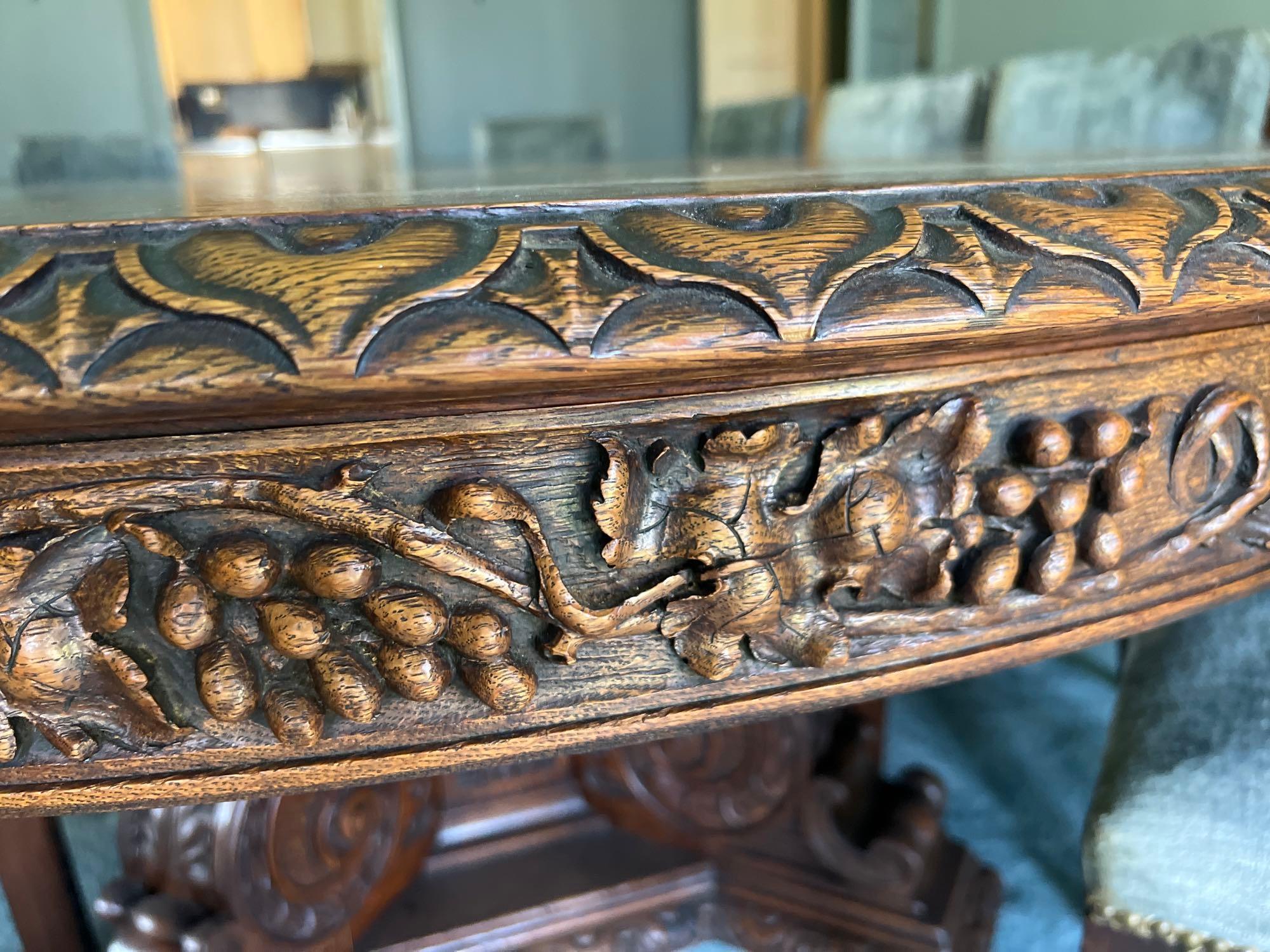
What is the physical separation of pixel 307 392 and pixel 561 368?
0.05 meters

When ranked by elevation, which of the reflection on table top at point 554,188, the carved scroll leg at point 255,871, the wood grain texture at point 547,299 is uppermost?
the reflection on table top at point 554,188

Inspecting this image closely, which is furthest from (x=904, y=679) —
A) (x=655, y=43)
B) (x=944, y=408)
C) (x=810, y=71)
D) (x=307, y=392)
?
(x=655, y=43)

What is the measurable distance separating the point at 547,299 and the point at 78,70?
3.27 metres

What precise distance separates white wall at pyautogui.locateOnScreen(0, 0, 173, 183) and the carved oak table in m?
2.80

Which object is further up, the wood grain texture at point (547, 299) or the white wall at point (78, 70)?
the white wall at point (78, 70)

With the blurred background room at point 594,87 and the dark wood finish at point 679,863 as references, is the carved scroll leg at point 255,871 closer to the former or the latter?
the dark wood finish at point 679,863

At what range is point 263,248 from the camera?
212 mm

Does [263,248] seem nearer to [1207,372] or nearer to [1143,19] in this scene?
[1207,372]

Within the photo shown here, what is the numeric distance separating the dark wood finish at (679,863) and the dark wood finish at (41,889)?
148 millimetres

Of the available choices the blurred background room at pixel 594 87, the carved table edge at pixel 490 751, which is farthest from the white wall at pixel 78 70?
the carved table edge at pixel 490 751

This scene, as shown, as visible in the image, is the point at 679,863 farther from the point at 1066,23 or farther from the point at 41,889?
the point at 1066,23

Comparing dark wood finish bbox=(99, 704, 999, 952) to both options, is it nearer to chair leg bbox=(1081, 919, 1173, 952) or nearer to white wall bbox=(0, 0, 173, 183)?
chair leg bbox=(1081, 919, 1173, 952)

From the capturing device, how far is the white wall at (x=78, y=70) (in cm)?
264

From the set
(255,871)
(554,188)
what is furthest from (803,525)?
(255,871)
